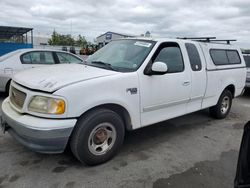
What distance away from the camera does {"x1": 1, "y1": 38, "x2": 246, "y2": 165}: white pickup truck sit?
2713mm

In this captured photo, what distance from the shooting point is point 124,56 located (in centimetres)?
382

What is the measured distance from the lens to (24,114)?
2.86 metres

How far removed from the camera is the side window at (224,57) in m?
5.06

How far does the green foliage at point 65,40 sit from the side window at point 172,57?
51.6m

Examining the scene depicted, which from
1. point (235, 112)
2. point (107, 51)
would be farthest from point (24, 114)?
point (235, 112)

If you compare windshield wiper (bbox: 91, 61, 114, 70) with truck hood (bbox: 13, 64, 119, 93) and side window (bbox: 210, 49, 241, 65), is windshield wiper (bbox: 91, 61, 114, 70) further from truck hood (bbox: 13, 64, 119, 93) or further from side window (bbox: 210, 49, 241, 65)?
side window (bbox: 210, 49, 241, 65)

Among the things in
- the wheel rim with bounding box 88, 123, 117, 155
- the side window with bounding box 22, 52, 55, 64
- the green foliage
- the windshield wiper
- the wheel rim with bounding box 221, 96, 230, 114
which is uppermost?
the green foliage

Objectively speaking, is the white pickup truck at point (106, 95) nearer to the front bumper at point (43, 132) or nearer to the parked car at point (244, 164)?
the front bumper at point (43, 132)

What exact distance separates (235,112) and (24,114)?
5.76 meters

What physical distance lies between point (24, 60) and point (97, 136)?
4555 millimetres

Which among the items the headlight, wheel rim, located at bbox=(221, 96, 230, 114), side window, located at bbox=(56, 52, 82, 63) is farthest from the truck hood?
side window, located at bbox=(56, 52, 82, 63)

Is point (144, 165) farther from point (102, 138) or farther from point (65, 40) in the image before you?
point (65, 40)

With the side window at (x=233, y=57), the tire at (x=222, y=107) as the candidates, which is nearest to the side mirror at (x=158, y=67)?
the tire at (x=222, y=107)

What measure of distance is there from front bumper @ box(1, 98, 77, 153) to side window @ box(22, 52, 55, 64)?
14.1 ft
